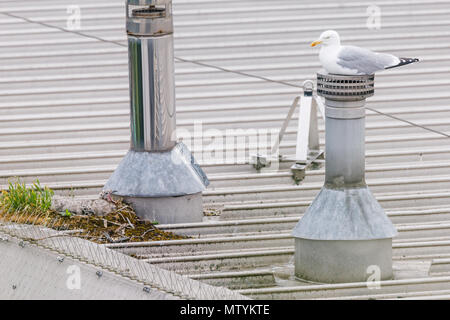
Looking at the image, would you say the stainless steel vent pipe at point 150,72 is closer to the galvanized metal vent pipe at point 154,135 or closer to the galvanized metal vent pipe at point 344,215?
the galvanized metal vent pipe at point 154,135

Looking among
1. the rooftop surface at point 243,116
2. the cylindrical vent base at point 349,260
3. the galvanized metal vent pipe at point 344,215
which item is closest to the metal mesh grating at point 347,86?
the galvanized metal vent pipe at point 344,215

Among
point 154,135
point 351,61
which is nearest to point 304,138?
point 154,135

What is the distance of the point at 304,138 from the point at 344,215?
2377mm

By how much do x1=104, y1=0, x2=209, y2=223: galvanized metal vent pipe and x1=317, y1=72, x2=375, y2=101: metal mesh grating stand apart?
6.38 feet

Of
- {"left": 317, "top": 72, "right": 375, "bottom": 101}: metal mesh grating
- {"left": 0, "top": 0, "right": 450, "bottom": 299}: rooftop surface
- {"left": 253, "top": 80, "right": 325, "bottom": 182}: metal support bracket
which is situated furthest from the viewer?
{"left": 253, "top": 80, "right": 325, "bottom": 182}: metal support bracket

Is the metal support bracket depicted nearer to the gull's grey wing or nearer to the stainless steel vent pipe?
the stainless steel vent pipe

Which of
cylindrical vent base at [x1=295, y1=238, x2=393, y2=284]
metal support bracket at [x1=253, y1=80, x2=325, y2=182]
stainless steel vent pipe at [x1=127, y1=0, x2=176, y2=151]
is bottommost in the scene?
cylindrical vent base at [x1=295, y1=238, x2=393, y2=284]

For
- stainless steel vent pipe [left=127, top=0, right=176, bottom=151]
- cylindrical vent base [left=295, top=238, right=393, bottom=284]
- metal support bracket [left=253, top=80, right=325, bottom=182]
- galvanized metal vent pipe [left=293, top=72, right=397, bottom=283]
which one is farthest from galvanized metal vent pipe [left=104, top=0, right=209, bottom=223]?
cylindrical vent base [left=295, top=238, right=393, bottom=284]

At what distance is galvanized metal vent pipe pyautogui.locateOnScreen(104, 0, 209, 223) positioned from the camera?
39.6 ft

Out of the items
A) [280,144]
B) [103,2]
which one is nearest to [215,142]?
[280,144]

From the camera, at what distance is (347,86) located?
10.8 m

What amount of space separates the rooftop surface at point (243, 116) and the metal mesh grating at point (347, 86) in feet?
5.35

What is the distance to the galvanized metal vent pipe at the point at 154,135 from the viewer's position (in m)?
12.1

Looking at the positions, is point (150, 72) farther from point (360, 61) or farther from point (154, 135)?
point (360, 61)
